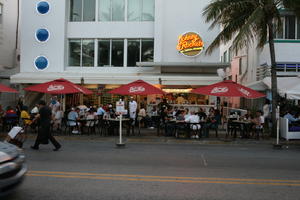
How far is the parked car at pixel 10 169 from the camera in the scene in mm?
4988

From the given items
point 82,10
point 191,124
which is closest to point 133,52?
point 82,10

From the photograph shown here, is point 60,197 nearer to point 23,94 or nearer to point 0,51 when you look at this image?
point 23,94

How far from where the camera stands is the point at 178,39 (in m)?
22.3

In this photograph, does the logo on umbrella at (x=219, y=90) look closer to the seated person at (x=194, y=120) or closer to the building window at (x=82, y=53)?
the seated person at (x=194, y=120)

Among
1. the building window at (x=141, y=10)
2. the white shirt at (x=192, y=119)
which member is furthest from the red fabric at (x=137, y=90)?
the building window at (x=141, y=10)

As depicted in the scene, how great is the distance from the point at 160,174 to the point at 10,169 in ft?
11.9

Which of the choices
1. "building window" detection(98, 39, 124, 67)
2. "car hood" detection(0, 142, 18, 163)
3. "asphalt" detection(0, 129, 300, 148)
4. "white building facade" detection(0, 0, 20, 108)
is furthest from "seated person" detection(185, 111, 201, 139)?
"white building facade" detection(0, 0, 20, 108)

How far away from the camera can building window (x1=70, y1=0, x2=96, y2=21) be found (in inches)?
920

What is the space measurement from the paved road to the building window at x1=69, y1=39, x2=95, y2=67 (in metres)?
12.2

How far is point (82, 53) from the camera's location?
23.5m

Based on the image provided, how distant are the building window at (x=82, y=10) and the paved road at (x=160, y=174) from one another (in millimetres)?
13608

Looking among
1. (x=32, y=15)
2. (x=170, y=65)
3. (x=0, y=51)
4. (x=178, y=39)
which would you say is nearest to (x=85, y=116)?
(x=170, y=65)

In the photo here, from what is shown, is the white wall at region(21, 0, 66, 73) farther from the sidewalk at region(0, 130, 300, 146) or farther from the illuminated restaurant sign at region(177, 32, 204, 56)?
the sidewalk at region(0, 130, 300, 146)

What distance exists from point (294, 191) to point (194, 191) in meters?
1.94
